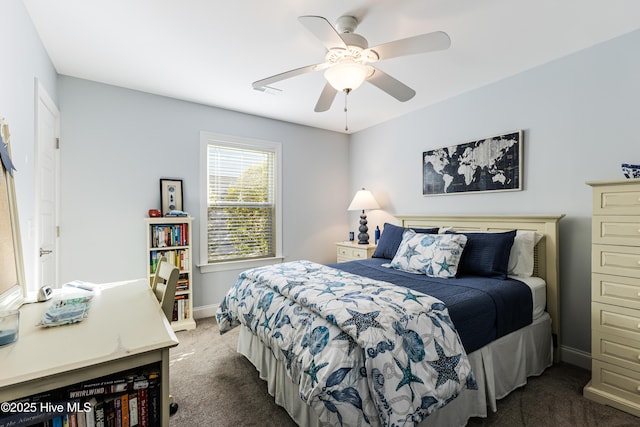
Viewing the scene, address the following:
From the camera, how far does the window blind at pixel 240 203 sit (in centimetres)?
369

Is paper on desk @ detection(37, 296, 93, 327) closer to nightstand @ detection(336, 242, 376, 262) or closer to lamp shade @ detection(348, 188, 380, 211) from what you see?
nightstand @ detection(336, 242, 376, 262)

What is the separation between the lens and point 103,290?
1.81 metres

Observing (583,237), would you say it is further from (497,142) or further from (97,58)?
(97,58)

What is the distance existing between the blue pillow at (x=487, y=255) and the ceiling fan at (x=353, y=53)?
4.47ft

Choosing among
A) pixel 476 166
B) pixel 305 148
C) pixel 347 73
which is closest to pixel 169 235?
pixel 305 148

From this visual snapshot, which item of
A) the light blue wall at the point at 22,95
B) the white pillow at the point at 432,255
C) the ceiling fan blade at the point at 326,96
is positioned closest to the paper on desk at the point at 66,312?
the light blue wall at the point at 22,95

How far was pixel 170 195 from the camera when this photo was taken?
11.0ft

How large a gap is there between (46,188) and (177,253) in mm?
1221

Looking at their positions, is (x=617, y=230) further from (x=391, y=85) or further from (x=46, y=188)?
(x=46, y=188)

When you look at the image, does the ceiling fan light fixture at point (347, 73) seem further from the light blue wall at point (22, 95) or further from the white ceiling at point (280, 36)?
the light blue wall at point (22, 95)

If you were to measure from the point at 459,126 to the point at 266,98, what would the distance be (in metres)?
2.14

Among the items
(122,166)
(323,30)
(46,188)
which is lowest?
(46,188)

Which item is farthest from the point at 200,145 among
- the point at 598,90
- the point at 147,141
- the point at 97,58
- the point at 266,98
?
the point at 598,90

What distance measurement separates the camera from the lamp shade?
4.06 m
